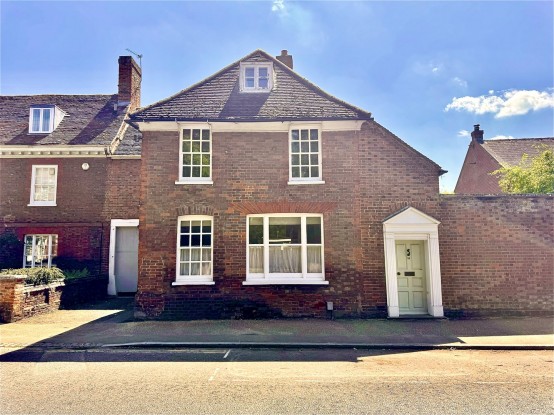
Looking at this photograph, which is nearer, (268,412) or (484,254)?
(268,412)

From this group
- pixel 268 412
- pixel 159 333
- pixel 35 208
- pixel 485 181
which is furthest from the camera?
pixel 485 181

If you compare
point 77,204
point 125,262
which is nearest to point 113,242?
point 125,262

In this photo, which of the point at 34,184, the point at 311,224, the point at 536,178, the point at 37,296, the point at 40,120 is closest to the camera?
the point at 311,224

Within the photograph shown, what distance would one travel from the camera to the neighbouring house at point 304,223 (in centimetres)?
1068

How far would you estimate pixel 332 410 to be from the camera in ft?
15.6

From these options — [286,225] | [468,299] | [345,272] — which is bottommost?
[468,299]

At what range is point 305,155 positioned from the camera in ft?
37.3

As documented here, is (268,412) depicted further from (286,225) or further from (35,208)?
(35,208)

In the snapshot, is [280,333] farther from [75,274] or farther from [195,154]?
[75,274]

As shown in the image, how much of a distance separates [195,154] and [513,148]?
1004 inches

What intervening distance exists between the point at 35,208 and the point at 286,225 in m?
12.6

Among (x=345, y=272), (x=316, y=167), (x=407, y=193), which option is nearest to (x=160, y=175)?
(x=316, y=167)

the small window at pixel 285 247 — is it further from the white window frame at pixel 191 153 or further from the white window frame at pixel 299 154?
the white window frame at pixel 191 153

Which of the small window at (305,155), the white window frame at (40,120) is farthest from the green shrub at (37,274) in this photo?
the small window at (305,155)
